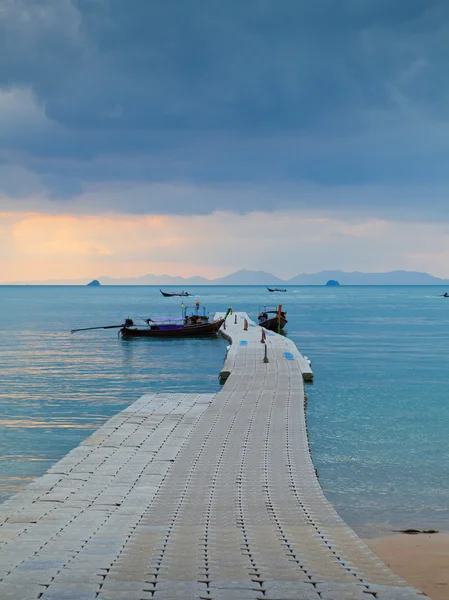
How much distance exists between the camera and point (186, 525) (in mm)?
11648

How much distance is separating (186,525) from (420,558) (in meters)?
4.70

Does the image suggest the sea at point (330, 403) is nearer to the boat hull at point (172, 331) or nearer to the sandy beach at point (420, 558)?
the sandy beach at point (420, 558)

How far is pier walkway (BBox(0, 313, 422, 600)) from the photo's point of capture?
28.4 feet

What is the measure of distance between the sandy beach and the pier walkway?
1118 mm

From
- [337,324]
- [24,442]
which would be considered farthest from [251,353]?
[337,324]

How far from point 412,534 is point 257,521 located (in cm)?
380

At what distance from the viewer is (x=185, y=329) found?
210ft

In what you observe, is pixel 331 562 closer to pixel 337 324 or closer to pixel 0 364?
pixel 0 364

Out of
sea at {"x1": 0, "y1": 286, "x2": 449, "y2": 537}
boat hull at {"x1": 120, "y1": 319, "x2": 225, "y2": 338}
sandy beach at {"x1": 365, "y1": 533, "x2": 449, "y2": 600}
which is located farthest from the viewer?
boat hull at {"x1": 120, "y1": 319, "x2": 225, "y2": 338}

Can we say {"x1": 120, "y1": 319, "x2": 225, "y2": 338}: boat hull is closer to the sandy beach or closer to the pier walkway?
the pier walkway

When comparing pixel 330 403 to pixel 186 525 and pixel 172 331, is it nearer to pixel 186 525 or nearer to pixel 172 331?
pixel 186 525

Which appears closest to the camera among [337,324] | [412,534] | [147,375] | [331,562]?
[331,562]

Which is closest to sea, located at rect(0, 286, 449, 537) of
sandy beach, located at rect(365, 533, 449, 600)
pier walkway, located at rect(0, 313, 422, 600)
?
sandy beach, located at rect(365, 533, 449, 600)

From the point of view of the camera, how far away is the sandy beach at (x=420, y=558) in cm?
1104
